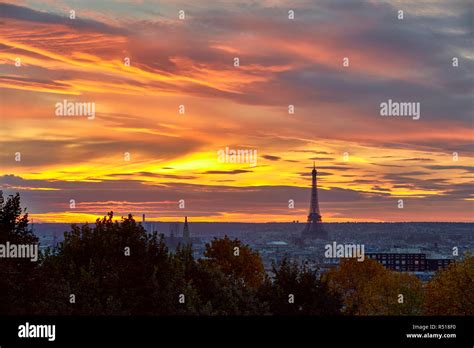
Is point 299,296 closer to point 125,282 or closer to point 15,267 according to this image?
point 125,282

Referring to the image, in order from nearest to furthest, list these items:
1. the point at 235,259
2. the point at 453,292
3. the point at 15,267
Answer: the point at 15,267
the point at 453,292
the point at 235,259

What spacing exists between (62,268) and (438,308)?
47712mm

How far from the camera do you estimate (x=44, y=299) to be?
151ft

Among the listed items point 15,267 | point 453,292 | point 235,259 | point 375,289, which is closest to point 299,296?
point 15,267

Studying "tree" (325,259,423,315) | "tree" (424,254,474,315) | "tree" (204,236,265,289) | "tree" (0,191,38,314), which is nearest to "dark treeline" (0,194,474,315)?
"tree" (0,191,38,314)

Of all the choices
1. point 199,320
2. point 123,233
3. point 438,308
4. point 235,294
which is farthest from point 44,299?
point 438,308

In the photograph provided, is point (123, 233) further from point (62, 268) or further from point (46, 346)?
point (46, 346)

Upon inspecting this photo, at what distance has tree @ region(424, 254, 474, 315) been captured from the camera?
276 ft

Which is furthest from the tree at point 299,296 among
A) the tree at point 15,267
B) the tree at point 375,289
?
the tree at point 375,289

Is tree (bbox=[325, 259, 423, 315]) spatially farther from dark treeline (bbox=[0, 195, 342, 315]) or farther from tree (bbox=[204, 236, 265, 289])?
dark treeline (bbox=[0, 195, 342, 315])

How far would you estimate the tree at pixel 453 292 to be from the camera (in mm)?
84094

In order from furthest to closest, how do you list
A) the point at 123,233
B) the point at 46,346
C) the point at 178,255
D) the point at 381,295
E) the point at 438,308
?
the point at 381,295 → the point at 438,308 → the point at 178,255 → the point at 123,233 → the point at 46,346

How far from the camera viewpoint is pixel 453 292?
85.9 m

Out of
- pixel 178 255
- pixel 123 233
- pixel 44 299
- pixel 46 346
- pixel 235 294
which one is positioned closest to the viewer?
pixel 46 346
